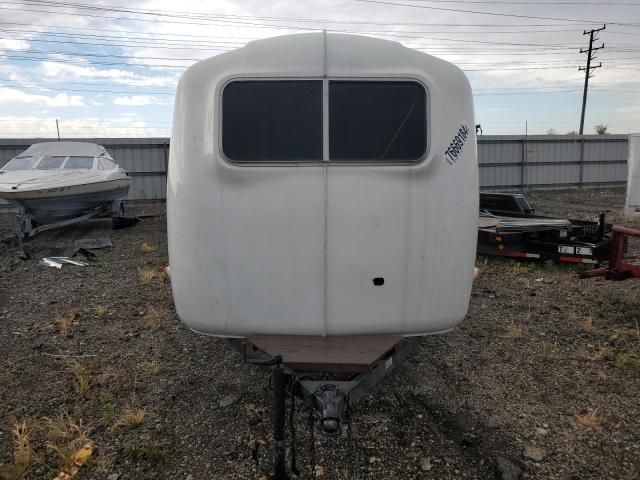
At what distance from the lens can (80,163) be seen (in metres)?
11.4

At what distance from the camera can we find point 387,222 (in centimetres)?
286

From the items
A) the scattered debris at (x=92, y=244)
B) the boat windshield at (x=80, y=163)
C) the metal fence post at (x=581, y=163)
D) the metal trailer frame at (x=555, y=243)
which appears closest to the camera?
the metal trailer frame at (x=555, y=243)

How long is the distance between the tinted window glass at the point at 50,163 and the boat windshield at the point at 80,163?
169mm

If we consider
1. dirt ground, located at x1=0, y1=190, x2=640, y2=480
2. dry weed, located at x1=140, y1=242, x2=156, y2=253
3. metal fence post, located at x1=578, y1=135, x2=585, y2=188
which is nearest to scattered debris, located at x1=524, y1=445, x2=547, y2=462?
dirt ground, located at x1=0, y1=190, x2=640, y2=480

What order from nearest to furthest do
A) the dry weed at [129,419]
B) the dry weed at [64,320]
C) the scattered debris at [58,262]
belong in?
the dry weed at [129,419] < the dry weed at [64,320] < the scattered debris at [58,262]

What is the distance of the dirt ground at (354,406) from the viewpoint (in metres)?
2.91

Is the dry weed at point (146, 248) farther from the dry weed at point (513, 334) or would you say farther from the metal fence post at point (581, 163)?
the metal fence post at point (581, 163)

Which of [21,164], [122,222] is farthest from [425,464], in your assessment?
[21,164]

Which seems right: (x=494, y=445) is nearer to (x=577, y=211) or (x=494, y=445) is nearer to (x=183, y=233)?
Result: (x=183, y=233)

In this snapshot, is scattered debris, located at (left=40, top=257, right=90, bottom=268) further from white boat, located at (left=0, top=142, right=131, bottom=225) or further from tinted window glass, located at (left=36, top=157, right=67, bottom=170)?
tinted window glass, located at (left=36, top=157, right=67, bottom=170)

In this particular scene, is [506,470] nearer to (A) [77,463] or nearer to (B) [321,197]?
(B) [321,197]

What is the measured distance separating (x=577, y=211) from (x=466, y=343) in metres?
12.6

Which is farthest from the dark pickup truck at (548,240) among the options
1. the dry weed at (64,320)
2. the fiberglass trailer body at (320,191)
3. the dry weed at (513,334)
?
the dry weed at (64,320)

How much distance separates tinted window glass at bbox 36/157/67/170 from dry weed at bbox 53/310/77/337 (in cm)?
663
